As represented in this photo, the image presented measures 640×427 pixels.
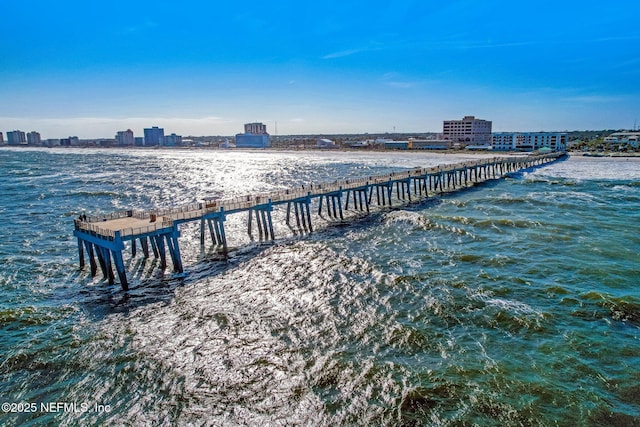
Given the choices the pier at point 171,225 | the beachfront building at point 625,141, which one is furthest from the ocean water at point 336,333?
the beachfront building at point 625,141

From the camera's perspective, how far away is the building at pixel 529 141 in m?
182

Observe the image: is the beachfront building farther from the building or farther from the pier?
the pier

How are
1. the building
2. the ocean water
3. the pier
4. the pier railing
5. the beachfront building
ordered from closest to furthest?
the ocean water < the pier < the pier railing < the beachfront building < the building

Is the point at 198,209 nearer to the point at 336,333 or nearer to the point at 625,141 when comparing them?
the point at 336,333

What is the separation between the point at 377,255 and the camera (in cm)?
3422

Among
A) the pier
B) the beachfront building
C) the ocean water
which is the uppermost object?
the beachfront building

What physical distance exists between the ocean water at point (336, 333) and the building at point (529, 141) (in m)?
162

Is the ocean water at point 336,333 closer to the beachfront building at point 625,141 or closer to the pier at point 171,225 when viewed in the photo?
the pier at point 171,225

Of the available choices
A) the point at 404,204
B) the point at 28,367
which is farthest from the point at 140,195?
the point at 28,367

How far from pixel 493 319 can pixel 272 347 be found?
12.2 metres

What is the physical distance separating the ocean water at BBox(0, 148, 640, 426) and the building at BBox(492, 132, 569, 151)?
161923mm

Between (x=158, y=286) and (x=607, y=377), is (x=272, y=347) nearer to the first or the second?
(x=158, y=286)

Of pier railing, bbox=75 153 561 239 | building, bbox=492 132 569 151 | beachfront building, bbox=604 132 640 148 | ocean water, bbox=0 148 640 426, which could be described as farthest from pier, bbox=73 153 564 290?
beachfront building, bbox=604 132 640 148

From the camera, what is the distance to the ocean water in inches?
628
